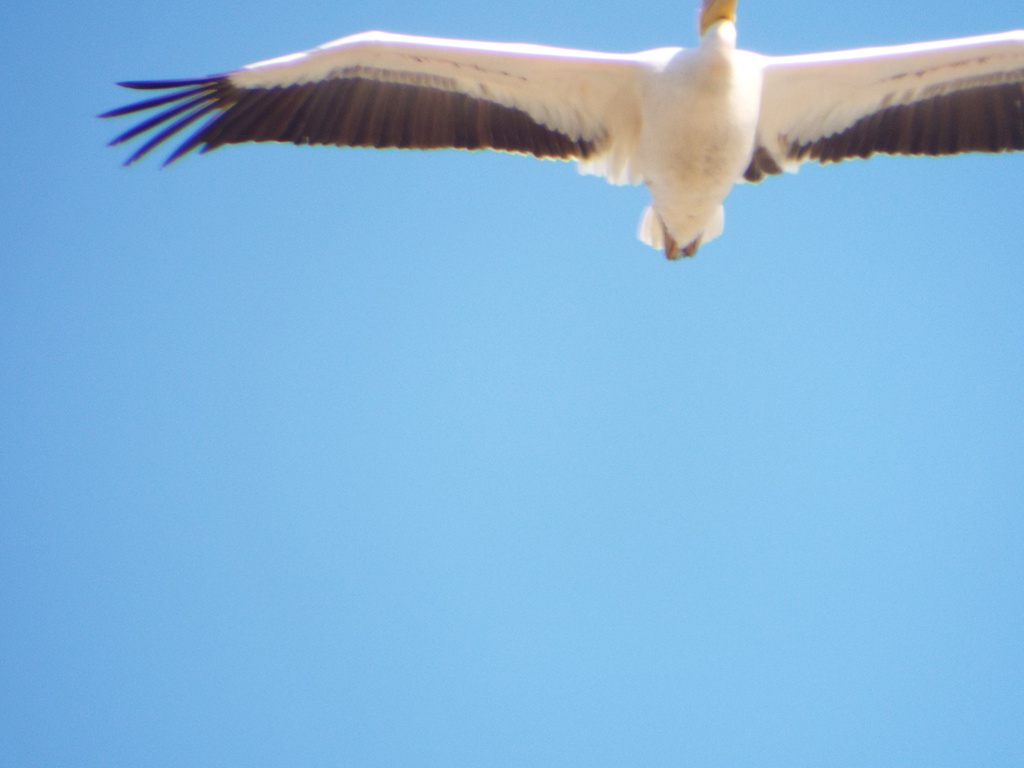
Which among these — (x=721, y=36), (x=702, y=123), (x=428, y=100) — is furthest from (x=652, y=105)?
(x=428, y=100)

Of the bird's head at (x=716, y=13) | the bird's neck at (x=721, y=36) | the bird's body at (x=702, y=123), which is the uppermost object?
the bird's head at (x=716, y=13)

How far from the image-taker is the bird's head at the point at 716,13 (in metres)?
5.80

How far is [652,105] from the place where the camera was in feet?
19.3

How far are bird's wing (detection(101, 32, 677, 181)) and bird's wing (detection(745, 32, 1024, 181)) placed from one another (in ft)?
2.40

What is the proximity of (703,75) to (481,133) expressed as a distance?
53.0 inches

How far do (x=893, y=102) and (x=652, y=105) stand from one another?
4.65ft

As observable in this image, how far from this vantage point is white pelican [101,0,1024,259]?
580 centimetres

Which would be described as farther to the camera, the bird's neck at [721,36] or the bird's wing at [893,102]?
the bird's wing at [893,102]

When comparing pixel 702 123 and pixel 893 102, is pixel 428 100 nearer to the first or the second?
pixel 702 123

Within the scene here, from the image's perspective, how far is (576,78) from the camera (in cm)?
614

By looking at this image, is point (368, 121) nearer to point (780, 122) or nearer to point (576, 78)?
point (576, 78)

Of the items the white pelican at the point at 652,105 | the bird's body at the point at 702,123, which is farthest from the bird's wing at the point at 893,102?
the bird's body at the point at 702,123

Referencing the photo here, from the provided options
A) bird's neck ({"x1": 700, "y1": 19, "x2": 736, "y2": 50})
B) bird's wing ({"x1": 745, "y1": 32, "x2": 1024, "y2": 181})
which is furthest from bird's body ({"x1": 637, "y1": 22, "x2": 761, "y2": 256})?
bird's wing ({"x1": 745, "y1": 32, "x2": 1024, "y2": 181})

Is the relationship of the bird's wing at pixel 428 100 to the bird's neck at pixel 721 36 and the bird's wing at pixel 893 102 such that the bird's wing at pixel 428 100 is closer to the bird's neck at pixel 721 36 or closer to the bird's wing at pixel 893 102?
the bird's neck at pixel 721 36
